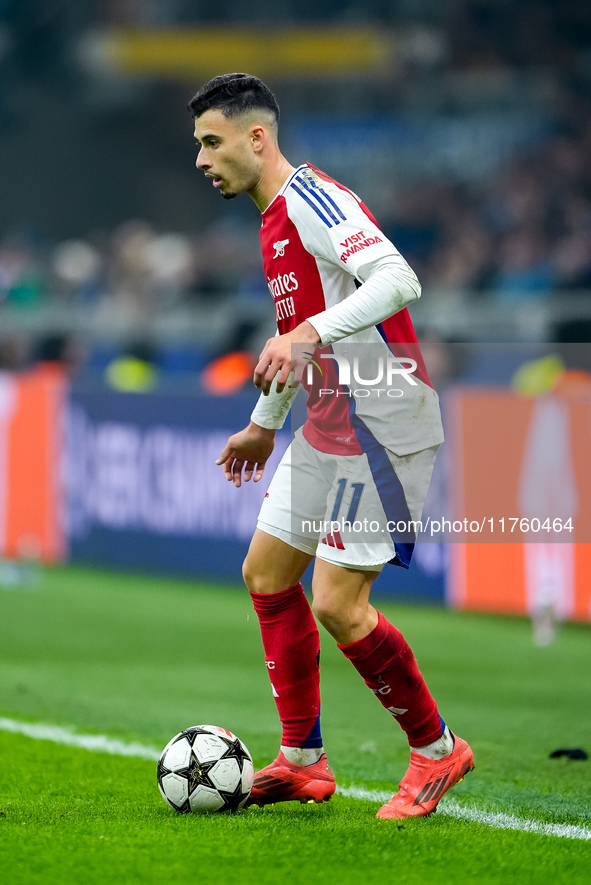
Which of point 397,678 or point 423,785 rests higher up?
point 397,678

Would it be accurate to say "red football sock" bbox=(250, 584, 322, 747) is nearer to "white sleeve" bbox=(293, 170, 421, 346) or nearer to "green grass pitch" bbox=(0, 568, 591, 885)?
"green grass pitch" bbox=(0, 568, 591, 885)

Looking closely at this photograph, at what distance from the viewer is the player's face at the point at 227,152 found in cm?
384

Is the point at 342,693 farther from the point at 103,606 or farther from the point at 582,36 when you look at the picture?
the point at 582,36

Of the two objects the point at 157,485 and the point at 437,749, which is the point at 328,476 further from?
the point at 157,485

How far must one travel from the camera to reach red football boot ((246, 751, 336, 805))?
393 cm

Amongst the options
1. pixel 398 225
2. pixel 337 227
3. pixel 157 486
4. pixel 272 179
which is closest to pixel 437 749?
pixel 337 227

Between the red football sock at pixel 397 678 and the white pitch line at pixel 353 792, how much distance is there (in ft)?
0.96

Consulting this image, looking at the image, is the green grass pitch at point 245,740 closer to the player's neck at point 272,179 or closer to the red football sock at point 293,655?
the red football sock at point 293,655

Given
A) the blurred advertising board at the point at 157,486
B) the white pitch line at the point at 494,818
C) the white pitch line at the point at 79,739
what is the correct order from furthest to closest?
the blurred advertising board at the point at 157,486 → the white pitch line at the point at 79,739 → the white pitch line at the point at 494,818

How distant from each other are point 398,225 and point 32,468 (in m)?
7.68

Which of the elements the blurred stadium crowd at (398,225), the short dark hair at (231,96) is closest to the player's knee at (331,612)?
the short dark hair at (231,96)

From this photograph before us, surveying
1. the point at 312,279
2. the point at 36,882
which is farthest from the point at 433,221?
the point at 36,882

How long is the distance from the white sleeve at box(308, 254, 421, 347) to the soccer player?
93 mm

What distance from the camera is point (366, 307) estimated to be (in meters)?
3.49
